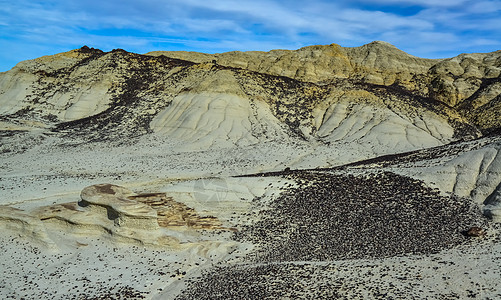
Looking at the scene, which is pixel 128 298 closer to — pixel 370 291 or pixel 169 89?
pixel 370 291

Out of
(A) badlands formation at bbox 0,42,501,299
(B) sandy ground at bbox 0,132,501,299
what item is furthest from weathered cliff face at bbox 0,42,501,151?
(B) sandy ground at bbox 0,132,501,299

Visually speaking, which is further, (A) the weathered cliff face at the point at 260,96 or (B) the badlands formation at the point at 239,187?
(A) the weathered cliff face at the point at 260,96

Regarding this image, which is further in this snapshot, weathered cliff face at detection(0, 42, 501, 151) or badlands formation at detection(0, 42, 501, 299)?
weathered cliff face at detection(0, 42, 501, 151)

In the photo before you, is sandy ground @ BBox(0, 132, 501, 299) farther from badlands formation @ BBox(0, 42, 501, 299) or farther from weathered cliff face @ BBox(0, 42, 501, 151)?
weathered cliff face @ BBox(0, 42, 501, 151)

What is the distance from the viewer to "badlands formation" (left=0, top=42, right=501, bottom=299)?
57.4ft

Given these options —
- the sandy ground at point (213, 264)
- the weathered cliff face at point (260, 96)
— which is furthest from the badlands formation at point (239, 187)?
the weathered cliff face at point (260, 96)

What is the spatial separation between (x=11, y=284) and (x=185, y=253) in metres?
7.41

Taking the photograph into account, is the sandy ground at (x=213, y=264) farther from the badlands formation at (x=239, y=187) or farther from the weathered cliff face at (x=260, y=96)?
the weathered cliff face at (x=260, y=96)

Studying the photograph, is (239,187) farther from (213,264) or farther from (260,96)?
(260,96)

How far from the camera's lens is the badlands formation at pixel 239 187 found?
17.5 metres

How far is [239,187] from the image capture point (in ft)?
95.9

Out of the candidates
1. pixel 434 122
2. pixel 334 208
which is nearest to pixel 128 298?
pixel 334 208

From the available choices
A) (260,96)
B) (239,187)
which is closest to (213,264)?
(239,187)

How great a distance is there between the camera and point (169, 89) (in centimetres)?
6241
